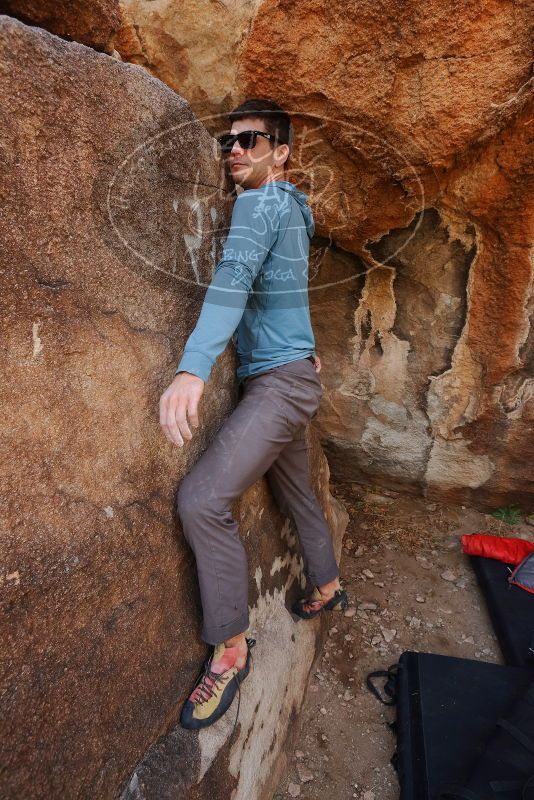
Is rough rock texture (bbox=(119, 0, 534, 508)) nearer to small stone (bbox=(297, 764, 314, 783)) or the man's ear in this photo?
the man's ear

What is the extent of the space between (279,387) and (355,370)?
1.36 meters

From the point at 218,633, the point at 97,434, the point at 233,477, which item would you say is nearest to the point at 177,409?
the point at 97,434

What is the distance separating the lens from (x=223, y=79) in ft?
6.16

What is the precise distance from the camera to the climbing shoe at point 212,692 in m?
1.45

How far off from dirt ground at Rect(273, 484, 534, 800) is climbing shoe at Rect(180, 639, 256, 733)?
619 mm

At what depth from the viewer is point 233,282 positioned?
1337mm

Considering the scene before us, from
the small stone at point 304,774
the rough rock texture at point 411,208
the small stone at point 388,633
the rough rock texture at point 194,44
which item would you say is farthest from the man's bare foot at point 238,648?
the rough rock texture at point 194,44

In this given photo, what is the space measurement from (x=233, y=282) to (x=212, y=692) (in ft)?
3.78

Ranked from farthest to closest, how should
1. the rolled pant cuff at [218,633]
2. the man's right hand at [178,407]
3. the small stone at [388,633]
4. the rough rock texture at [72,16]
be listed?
the small stone at [388,633], the rolled pant cuff at [218,633], the rough rock texture at [72,16], the man's right hand at [178,407]

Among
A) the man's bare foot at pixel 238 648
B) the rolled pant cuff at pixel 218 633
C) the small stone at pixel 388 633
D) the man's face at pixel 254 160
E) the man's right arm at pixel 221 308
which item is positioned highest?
the man's face at pixel 254 160

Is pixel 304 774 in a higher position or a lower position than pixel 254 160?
lower

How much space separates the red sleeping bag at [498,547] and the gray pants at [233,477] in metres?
1.65

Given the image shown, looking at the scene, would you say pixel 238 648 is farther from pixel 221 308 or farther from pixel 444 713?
pixel 221 308

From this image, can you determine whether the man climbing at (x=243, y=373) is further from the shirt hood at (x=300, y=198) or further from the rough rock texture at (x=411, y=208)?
the rough rock texture at (x=411, y=208)
